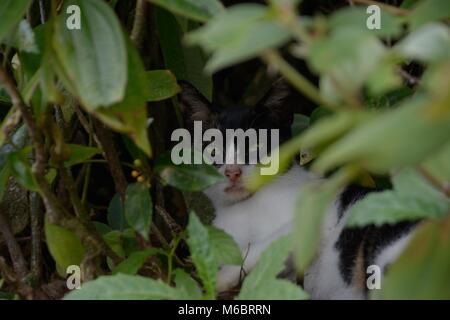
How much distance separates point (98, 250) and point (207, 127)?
828 mm

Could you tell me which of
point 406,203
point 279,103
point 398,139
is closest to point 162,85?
point 279,103

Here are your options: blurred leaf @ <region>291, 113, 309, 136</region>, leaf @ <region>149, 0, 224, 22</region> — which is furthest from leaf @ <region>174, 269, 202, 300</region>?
blurred leaf @ <region>291, 113, 309, 136</region>

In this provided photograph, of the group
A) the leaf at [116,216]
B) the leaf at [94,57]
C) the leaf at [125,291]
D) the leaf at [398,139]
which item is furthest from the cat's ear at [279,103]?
the leaf at [398,139]

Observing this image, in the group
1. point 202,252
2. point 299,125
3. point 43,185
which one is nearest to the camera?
point 202,252

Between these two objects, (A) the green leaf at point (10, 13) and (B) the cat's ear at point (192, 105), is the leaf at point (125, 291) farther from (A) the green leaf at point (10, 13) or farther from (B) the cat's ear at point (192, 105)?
(B) the cat's ear at point (192, 105)

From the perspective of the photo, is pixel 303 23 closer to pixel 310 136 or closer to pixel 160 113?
pixel 310 136

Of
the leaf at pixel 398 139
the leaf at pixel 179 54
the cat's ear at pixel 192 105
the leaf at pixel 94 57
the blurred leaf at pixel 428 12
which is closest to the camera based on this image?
the leaf at pixel 398 139

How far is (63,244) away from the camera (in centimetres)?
160

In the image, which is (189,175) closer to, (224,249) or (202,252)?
(224,249)

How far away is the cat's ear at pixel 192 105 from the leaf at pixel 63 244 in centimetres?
72

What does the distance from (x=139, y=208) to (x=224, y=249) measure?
188 mm

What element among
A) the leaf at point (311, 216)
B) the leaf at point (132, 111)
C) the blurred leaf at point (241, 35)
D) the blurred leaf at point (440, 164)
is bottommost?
the leaf at point (311, 216)

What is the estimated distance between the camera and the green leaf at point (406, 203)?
0.95 metres

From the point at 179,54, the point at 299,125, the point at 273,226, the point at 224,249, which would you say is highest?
the point at 179,54
